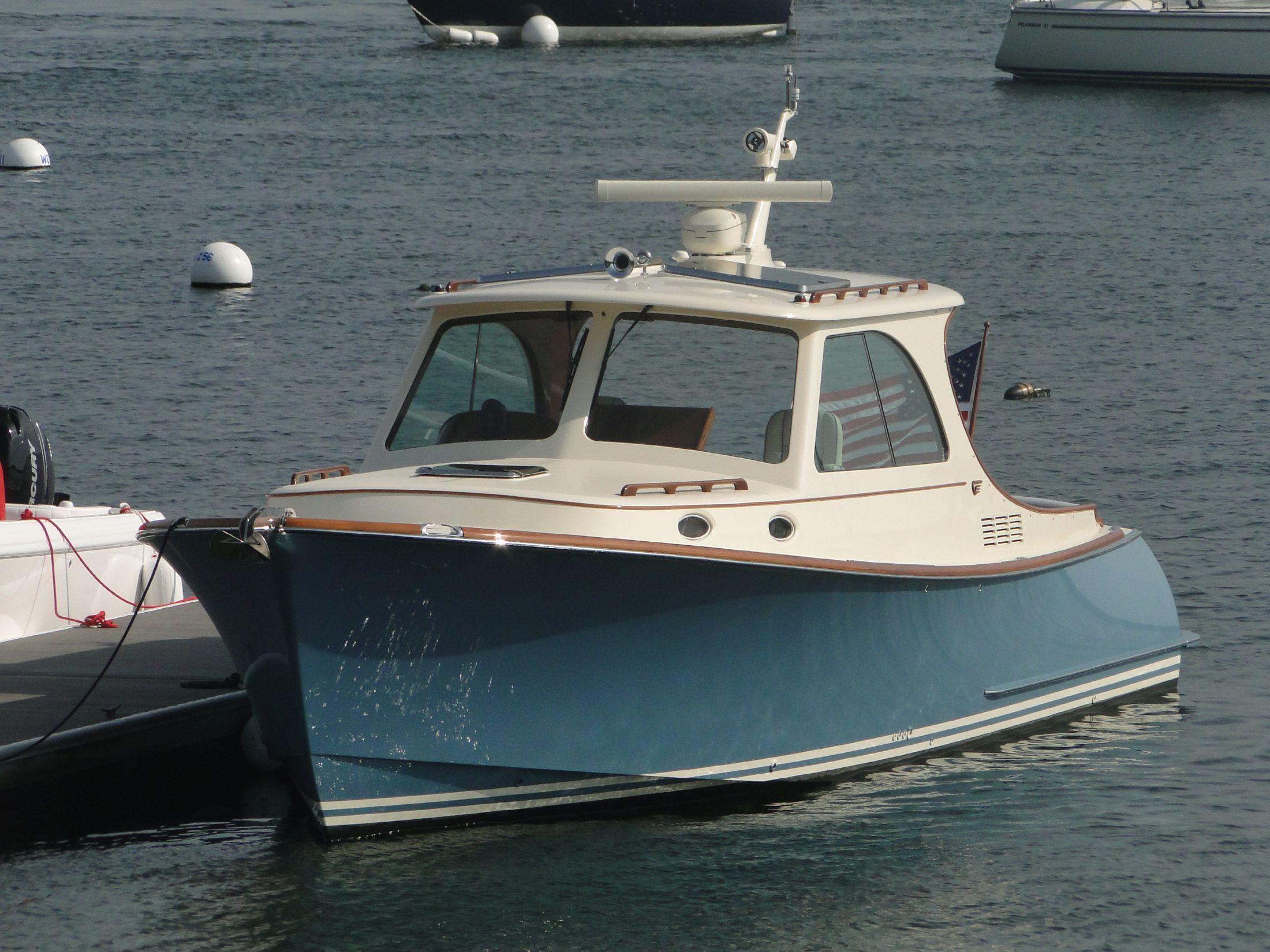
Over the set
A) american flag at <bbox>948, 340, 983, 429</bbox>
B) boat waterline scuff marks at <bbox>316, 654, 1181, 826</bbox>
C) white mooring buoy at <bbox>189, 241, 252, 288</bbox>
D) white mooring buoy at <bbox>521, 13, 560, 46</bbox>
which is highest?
white mooring buoy at <bbox>521, 13, 560, 46</bbox>

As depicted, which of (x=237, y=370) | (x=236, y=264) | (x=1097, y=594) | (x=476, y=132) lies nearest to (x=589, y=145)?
(x=476, y=132)

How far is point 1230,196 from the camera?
37312mm

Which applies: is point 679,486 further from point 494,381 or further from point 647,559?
point 494,381

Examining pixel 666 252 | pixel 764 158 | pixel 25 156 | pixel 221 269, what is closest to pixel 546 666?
pixel 764 158

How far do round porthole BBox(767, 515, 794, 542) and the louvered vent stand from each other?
1.59 metres

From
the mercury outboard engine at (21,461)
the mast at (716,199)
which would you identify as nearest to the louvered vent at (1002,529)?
the mast at (716,199)

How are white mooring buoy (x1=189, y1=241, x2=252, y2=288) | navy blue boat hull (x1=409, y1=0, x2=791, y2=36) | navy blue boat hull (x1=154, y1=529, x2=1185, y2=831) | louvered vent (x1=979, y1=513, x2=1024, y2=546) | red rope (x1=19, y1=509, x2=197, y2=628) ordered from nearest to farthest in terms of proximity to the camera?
navy blue boat hull (x1=154, y1=529, x2=1185, y2=831) < louvered vent (x1=979, y1=513, x2=1024, y2=546) < red rope (x1=19, y1=509, x2=197, y2=628) < white mooring buoy (x1=189, y1=241, x2=252, y2=288) < navy blue boat hull (x1=409, y1=0, x2=791, y2=36)

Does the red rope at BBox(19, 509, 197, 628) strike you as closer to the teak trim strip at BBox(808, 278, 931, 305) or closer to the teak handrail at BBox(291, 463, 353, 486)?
the teak handrail at BBox(291, 463, 353, 486)

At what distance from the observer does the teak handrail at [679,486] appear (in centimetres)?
843

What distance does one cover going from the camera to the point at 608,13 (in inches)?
2697

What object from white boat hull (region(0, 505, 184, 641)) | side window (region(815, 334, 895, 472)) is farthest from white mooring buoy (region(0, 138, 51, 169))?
side window (region(815, 334, 895, 472))

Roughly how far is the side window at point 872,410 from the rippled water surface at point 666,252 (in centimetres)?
179

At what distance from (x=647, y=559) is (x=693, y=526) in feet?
1.18

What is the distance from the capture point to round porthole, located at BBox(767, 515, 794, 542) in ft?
28.5
